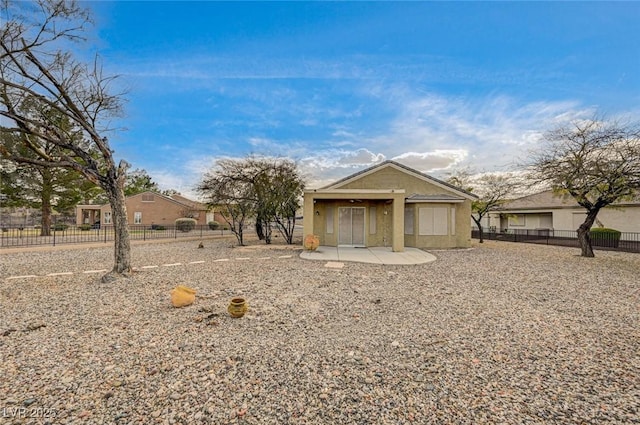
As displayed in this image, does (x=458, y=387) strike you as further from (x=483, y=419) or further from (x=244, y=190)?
(x=244, y=190)

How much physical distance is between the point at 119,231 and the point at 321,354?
24.0 feet

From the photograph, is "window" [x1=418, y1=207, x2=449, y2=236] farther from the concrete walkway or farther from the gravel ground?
the gravel ground

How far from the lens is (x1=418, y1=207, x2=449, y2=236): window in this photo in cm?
1554

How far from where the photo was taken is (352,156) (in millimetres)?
24047

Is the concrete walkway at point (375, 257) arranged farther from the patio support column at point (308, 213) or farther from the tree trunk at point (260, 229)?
the tree trunk at point (260, 229)

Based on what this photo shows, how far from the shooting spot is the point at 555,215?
2320 centimetres

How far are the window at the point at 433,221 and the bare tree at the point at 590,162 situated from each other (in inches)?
173

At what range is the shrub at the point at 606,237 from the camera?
650 inches

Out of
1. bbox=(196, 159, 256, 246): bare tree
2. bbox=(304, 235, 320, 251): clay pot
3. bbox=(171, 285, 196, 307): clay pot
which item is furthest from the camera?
bbox=(196, 159, 256, 246): bare tree

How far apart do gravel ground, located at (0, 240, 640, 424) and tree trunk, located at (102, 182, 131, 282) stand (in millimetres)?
748

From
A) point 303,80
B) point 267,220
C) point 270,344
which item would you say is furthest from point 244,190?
point 270,344

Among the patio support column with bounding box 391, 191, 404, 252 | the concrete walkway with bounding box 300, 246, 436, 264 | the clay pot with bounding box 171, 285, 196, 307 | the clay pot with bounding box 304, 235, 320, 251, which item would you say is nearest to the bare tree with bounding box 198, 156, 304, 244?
the clay pot with bounding box 304, 235, 320, 251

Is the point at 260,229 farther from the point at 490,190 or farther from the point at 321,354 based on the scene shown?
the point at 490,190

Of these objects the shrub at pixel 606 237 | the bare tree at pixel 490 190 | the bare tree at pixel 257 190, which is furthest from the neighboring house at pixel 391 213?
the shrub at pixel 606 237
